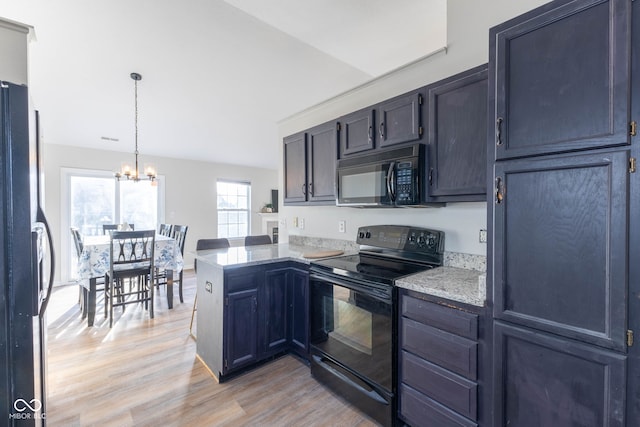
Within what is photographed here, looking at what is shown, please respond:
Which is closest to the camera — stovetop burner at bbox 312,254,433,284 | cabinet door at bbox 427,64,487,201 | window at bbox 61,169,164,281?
cabinet door at bbox 427,64,487,201

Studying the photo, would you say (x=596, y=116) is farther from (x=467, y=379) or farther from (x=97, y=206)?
(x=97, y=206)

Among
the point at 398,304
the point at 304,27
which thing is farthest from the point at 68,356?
the point at 304,27

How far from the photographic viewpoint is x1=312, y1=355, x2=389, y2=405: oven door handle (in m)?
1.68

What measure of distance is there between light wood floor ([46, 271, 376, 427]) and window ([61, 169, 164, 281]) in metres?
2.55

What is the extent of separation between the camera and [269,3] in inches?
85.1

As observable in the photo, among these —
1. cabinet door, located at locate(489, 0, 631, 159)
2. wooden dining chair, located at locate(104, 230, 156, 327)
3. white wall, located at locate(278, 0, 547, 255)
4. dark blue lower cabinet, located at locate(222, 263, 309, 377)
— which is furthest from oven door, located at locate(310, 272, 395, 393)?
wooden dining chair, located at locate(104, 230, 156, 327)

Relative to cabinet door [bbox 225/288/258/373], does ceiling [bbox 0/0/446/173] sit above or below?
above

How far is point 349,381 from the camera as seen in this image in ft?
6.10

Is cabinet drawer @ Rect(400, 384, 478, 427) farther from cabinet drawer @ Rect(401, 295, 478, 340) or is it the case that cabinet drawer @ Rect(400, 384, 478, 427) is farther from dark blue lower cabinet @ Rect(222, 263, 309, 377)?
dark blue lower cabinet @ Rect(222, 263, 309, 377)

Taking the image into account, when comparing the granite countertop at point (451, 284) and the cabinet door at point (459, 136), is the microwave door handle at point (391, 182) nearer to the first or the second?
the cabinet door at point (459, 136)

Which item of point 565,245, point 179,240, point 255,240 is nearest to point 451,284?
Result: point 565,245

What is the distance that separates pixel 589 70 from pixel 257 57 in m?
2.81

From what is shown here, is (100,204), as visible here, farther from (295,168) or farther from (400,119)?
(400,119)

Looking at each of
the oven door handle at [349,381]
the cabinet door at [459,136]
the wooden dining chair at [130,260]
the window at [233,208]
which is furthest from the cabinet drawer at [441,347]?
the window at [233,208]
